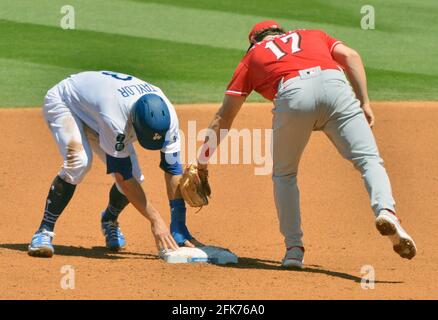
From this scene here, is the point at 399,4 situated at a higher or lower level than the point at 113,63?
higher

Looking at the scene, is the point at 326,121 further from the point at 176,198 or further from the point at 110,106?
the point at 110,106

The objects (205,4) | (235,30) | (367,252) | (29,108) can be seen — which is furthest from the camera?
(205,4)

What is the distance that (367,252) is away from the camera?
23.2 ft

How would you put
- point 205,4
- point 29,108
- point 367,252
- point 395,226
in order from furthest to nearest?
point 205,4 < point 29,108 < point 367,252 < point 395,226

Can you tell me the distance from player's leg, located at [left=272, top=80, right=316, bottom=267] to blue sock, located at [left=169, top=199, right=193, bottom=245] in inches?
27.5

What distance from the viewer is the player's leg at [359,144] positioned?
5973 millimetres

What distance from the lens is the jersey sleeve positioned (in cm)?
630

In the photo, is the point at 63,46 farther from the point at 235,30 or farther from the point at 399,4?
the point at 399,4

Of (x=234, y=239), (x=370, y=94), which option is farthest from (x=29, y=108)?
(x=234, y=239)

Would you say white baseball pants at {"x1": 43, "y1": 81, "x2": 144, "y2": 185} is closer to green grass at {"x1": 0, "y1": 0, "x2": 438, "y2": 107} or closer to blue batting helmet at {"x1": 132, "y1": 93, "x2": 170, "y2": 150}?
blue batting helmet at {"x1": 132, "y1": 93, "x2": 170, "y2": 150}

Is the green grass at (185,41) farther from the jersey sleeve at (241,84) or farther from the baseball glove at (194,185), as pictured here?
the jersey sleeve at (241,84)

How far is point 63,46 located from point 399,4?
5.89 m

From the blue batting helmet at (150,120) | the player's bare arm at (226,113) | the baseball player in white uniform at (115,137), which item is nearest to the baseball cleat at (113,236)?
the baseball player in white uniform at (115,137)

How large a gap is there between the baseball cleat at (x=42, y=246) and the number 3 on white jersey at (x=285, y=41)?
1.90m
